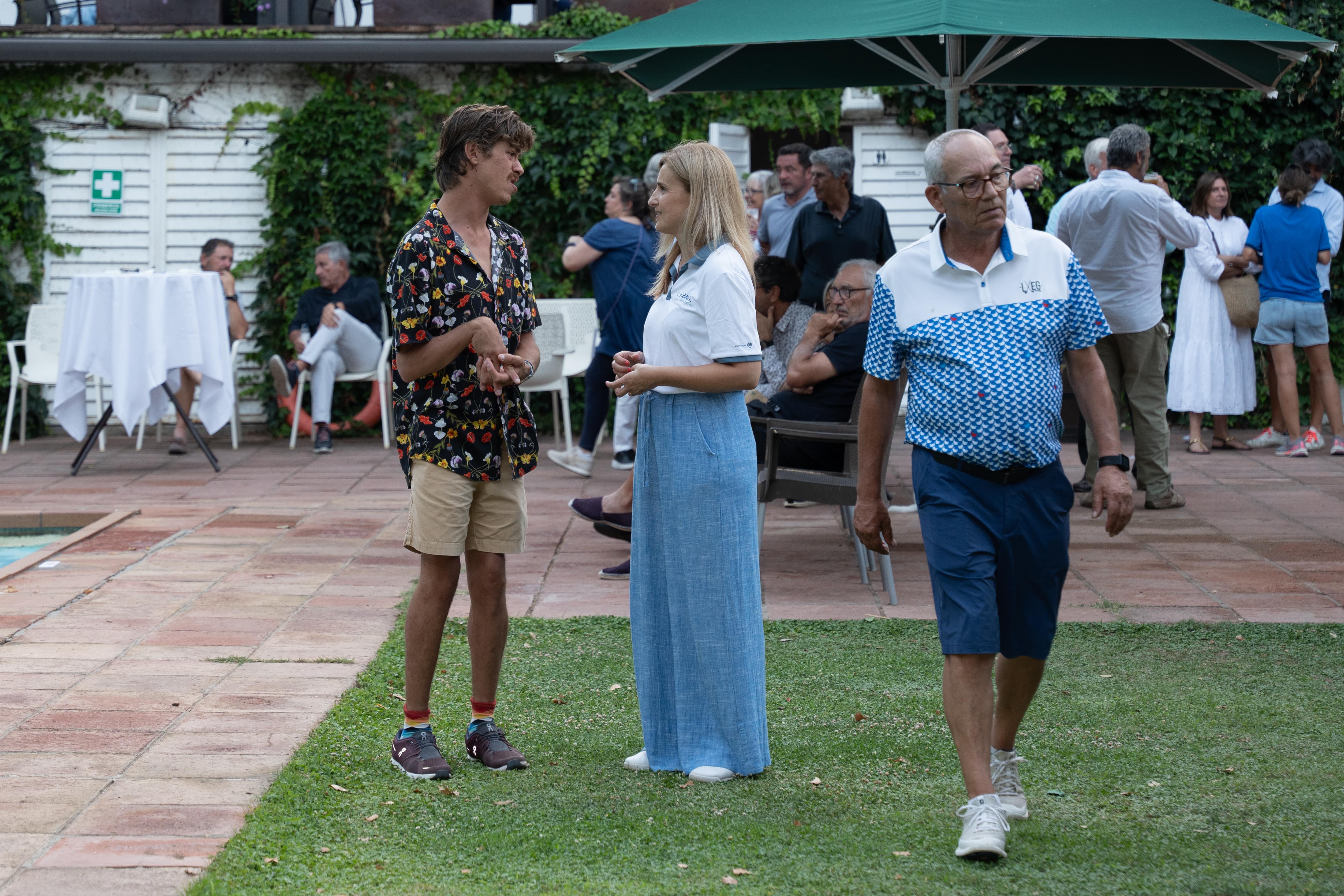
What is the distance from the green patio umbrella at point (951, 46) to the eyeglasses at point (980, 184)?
7.23 feet

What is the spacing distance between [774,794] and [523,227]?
795 centimetres

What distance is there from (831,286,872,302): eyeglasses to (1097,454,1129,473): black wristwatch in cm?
255

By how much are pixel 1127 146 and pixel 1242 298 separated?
2.79 meters

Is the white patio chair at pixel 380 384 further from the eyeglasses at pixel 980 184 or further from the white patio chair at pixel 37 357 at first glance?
the eyeglasses at pixel 980 184

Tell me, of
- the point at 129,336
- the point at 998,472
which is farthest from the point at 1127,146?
the point at 129,336

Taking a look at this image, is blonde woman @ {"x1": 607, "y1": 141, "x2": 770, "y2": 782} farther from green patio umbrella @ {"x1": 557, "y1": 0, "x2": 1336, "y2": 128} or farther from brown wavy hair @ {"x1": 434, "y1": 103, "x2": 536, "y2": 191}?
green patio umbrella @ {"x1": 557, "y1": 0, "x2": 1336, "y2": 128}

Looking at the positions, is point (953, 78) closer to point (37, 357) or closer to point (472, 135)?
point (472, 135)

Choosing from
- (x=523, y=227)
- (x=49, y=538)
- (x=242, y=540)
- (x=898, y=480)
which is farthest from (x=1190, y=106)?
(x=49, y=538)

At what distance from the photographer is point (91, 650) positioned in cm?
459

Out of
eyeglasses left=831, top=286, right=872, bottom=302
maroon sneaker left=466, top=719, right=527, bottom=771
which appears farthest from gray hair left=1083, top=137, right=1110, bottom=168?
maroon sneaker left=466, top=719, right=527, bottom=771

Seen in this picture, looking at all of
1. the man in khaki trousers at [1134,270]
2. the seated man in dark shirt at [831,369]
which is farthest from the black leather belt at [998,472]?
the man in khaki trousers at [1134,270]

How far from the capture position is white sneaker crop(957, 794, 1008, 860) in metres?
2.86

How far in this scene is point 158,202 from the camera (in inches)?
425

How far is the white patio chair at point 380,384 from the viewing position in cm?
994
